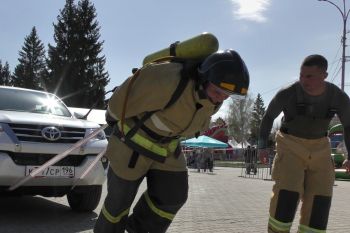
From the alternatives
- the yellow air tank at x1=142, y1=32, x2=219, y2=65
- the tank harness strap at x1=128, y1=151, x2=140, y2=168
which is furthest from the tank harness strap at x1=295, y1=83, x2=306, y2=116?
the tank harness strap at x1=128, y1=151, x2=140, y2=168

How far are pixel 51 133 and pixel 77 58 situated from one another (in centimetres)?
5036

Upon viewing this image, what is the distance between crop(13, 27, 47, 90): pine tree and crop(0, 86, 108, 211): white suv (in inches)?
2633

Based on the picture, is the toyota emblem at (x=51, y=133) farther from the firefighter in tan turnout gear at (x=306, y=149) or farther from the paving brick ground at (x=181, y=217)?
the firefighter in tan turnout gear at (x=306, y=149)

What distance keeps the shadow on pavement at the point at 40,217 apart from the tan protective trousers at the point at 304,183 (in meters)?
2.32

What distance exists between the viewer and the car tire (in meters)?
6.74

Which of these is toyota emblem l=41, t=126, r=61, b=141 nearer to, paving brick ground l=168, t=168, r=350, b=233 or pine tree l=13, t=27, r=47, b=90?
paving brick ground l=168, t=168, r=350, b=233

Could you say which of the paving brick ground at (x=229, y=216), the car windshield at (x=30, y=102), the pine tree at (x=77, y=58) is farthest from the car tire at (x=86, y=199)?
the pine tree at (x=77, y=58)

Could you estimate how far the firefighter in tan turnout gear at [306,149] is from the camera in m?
4.61

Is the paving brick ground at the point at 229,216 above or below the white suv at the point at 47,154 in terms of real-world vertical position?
below

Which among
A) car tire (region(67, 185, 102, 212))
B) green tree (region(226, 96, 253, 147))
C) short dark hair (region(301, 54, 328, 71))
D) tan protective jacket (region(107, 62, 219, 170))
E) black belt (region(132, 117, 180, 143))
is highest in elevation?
short dark hair (region(301, 54, 328, 71))

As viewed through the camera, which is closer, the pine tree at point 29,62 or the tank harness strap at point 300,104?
the tank harness strap at point 300,104

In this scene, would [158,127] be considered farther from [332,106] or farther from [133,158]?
[332,106]

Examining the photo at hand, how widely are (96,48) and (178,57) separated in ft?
177

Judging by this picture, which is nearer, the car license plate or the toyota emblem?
the car license plate
